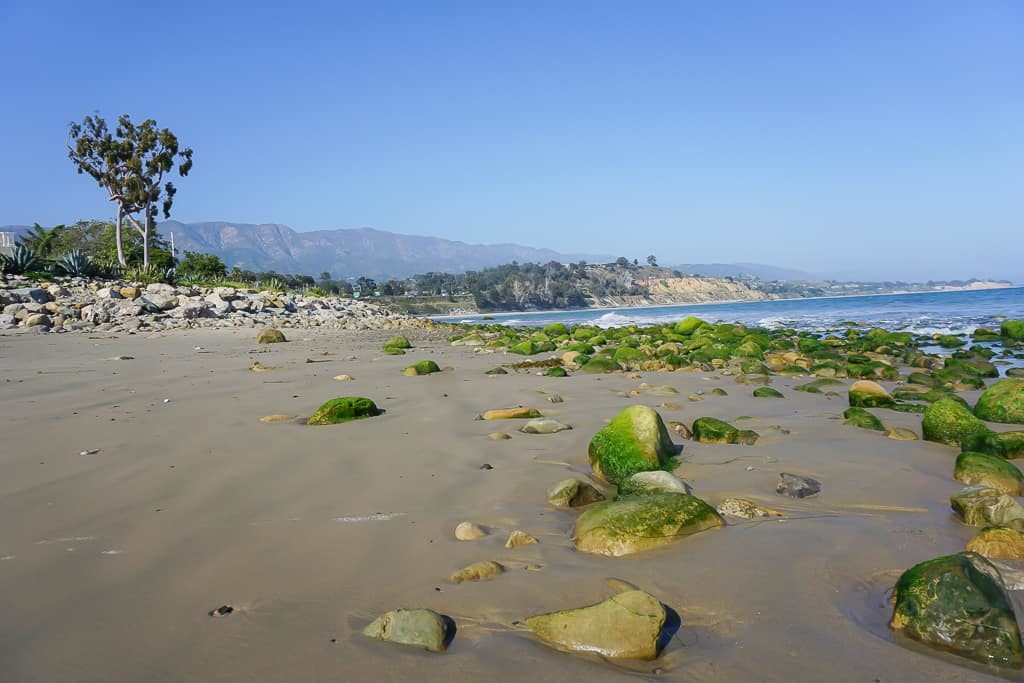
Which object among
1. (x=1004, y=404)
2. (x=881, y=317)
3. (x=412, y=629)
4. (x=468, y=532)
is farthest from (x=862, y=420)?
(x=881, y=317)

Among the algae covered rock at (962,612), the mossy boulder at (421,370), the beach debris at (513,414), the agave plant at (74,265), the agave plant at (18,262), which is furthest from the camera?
the agave plant at (74,265)

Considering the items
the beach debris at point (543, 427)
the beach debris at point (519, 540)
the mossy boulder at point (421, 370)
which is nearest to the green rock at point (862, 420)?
the beach debris at point (543, 427)

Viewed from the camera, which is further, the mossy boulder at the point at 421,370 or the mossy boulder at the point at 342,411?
the mossy boulder at the point at 421,370

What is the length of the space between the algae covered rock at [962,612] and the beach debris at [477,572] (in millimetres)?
1189

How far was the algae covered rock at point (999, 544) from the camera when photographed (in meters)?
2.22

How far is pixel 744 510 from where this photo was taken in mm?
2727

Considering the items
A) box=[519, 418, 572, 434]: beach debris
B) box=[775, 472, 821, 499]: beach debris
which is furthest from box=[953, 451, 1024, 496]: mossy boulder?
box=[519, 418, 572, 434]: beach debris

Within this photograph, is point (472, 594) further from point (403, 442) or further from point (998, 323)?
point (998, 323)

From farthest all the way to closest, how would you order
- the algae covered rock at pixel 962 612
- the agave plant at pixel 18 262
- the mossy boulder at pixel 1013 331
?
1. the agave plant at pixel 18 262
2. the mossy boulder at pixel 1013 331
3. the algae covered rock at pixel 962 612

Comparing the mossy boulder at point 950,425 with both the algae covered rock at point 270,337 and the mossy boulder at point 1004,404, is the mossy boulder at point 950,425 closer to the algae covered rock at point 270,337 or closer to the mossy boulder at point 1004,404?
the mossy boulder at point 1004,404

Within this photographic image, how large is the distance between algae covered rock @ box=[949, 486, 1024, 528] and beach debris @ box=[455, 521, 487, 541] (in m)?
1.98

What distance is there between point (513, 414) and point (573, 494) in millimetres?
1955

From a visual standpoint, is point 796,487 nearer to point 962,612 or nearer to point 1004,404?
point 962,612

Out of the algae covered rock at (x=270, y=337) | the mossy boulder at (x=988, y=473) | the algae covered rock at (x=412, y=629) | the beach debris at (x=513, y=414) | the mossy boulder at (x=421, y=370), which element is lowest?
the algae covered rock at (x=270, y=337)
